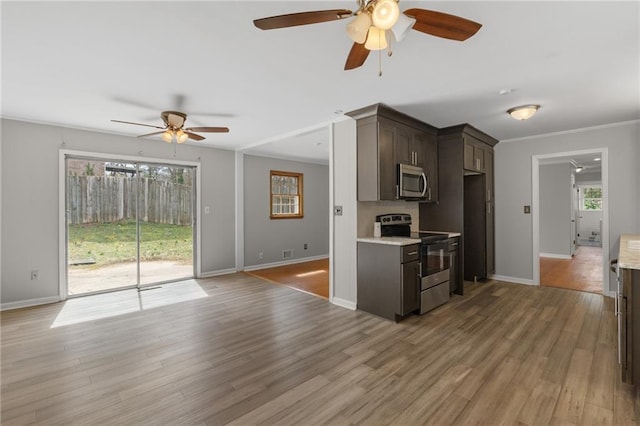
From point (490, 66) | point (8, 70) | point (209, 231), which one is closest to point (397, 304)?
point (490, 66)

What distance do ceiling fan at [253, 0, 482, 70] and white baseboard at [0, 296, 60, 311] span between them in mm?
4898

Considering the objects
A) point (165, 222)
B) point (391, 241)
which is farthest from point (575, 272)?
point (165, 222)

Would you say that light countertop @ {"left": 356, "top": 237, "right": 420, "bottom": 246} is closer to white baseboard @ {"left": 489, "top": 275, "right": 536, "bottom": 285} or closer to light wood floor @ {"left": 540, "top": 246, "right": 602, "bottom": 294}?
white baseboard @ {"left": 489, "top": 275, "right": 536, "bottom": 285}

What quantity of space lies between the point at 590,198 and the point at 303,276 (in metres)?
10.6

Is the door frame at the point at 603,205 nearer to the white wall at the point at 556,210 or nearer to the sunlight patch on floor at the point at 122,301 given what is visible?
the white wall at the point at 556,210

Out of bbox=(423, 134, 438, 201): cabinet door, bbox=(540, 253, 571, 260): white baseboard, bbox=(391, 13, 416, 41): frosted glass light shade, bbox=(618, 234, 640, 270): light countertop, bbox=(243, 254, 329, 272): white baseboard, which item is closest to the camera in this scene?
bbox=(391, 13, 416, 41): frosted glass light shade

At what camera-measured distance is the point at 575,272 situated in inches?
231

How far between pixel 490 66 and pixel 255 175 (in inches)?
192

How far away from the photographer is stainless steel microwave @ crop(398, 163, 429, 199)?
3.87 metres

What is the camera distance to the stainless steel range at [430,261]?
3.66m

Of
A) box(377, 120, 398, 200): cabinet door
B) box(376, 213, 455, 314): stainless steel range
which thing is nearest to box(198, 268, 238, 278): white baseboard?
box(376, 213, 455, 314): stainless steel range

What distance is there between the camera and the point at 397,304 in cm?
339

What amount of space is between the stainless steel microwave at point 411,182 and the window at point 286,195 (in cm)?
361

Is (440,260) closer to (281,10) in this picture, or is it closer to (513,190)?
(513,190)
